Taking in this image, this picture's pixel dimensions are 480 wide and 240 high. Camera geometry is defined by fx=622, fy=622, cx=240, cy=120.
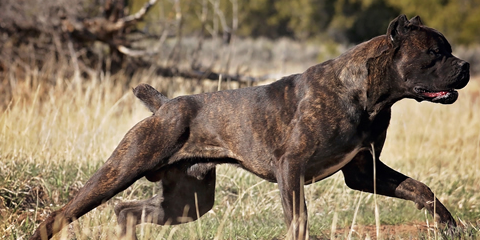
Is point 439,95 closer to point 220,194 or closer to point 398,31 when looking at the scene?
point 398,31

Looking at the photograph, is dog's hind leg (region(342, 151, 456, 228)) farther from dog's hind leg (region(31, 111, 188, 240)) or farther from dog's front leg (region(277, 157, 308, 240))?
dog's hind leg (region(31, 111, 188, 240))

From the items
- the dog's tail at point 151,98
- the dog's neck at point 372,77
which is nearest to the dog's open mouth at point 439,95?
the dog's neck at point 372,77

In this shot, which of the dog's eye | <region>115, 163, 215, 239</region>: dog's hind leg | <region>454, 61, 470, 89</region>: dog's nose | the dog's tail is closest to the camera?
<region>454, 61, 470, 89</region>: dog's nose

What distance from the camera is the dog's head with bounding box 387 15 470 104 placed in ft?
14.5

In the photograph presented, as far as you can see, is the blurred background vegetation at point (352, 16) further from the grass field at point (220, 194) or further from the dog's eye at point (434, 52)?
the dog's eye at point (434, 52)

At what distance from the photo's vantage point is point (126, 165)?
15.1 feet

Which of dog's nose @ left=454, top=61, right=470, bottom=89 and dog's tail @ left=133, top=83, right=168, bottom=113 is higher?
dog's nose @ left=454, top=61, right=470, bottom=89

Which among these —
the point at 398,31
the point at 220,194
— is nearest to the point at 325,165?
the point at 398,31

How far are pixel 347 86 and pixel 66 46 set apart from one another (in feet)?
27.1

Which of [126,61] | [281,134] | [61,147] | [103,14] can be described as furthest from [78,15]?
[281,134]

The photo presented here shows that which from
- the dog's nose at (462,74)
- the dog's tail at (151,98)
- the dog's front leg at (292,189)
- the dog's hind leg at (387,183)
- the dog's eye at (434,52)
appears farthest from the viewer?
the dog's tail at (151,98)

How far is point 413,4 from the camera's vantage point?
126 ft

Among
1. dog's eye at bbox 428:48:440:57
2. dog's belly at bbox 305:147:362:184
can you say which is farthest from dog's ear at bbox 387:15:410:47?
dog's belly at bbox 305:147:362:184

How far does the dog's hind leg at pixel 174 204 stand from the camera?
5203mm
